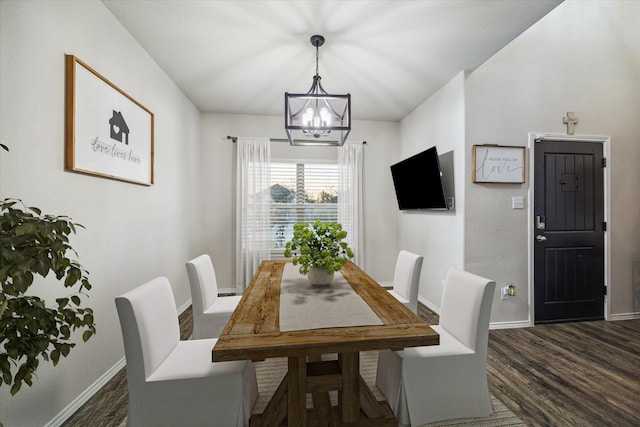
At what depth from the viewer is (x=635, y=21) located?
3.20 metres

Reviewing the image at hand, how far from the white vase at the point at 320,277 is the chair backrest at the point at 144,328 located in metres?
0.87

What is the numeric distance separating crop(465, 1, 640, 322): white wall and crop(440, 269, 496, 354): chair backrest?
4.44ft

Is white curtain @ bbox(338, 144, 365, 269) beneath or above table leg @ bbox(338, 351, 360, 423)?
above

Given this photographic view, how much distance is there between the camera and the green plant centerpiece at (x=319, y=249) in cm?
185

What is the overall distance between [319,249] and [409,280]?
3.02 ft

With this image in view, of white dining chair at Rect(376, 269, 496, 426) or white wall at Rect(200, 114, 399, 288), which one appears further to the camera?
white wall at Rect(200, 114, 399, 288)

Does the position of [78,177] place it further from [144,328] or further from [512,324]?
[512,324]

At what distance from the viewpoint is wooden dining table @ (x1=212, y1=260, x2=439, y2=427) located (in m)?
1.13

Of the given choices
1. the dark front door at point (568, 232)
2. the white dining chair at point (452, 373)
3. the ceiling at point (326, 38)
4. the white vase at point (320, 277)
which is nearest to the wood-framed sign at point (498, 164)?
the dark front door at point (568, 232)

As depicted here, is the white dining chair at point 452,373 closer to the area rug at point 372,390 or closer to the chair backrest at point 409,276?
the area rug at point 372,390

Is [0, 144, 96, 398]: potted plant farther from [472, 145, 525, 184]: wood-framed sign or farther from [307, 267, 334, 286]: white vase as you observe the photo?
[472, 145, 525, 184]: wood-framed sign

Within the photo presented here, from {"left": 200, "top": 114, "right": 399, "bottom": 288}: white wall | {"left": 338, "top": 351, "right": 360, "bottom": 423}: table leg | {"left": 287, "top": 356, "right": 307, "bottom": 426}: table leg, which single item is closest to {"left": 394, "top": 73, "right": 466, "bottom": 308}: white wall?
{"left": 200, "top": 114, "right": 399, "bottom": 288}: white wall

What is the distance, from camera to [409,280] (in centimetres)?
236

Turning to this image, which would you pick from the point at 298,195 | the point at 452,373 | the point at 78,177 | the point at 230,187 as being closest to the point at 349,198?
the point at 298,195
